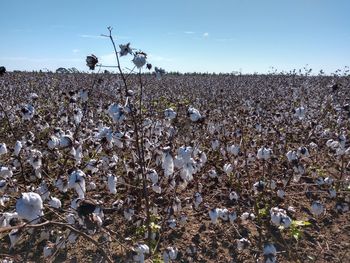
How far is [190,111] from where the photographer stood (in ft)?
10.7

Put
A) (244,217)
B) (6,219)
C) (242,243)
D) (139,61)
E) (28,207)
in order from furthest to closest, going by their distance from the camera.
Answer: (244,217), (242,243), (139,61), (6,219), (28,207)

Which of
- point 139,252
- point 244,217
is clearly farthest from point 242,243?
point 139,252

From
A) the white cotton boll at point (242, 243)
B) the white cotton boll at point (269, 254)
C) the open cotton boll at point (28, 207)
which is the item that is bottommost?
the white cotton boll at point (242, 243)

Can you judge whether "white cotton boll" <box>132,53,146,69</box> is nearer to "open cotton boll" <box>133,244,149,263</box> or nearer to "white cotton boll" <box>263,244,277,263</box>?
"open cotton boll" <box>133,244,149,263</box>

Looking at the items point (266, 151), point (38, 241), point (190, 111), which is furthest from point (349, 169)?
point (38, 241)

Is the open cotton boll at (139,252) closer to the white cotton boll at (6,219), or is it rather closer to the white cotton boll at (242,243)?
the white cotton boll at (6,219)

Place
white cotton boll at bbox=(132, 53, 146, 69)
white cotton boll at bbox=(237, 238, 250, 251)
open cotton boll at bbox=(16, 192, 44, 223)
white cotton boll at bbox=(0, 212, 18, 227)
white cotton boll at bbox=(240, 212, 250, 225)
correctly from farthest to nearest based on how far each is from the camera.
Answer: white cotton boll at bbox=(240, 212, 250, 225)
white cotton boll at bbox=(237, 238, 250, 251)
white cotton boll at bbox=(132, 53, 146, 69)
white cotton boll at bbox=(0, 212, 18, 227)
open cotton boll at bbox=(16, 192, 44, 223)

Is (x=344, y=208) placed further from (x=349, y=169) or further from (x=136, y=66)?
(x=349, y=169)

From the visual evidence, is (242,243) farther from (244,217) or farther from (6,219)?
(6,219)

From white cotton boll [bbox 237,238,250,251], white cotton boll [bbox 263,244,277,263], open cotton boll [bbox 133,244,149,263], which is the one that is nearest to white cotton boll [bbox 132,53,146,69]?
open cotton boll [bbox 133,244,149,263]

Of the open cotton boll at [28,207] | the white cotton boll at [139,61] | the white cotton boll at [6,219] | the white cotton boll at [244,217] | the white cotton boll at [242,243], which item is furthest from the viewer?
the white cotton boll at [244,217]

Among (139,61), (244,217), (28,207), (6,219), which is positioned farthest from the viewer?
(244,217)

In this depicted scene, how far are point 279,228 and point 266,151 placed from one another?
3.23 ft

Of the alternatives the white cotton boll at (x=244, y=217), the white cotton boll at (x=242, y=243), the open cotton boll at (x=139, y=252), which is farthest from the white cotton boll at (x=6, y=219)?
the white cotton boll at (x=244, y=217)
